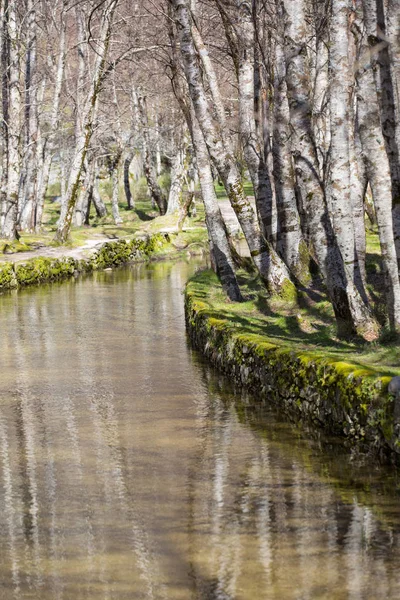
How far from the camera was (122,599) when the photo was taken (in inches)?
217

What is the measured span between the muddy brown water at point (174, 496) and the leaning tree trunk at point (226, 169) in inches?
113

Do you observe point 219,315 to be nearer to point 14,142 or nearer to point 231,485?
point 231,485

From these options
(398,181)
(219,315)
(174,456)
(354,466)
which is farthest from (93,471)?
(219,315)

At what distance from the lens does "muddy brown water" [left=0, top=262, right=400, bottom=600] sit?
5.80 meters

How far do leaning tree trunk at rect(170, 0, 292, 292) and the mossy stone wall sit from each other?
33.3 feet

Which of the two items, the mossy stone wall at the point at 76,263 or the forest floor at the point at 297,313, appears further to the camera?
the mossy stone wall at the point at 76,263

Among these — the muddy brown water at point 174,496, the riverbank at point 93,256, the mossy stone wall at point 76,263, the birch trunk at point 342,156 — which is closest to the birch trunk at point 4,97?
the riverbank at point 93,256

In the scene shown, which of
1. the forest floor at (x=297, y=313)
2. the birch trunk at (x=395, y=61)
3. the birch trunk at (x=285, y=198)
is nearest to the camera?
the birch trunk at (x=395, y=61)

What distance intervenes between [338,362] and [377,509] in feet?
6.71

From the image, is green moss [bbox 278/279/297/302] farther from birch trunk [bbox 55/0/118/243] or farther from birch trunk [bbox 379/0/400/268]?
birch trunk [bbox 55/0/118/243]

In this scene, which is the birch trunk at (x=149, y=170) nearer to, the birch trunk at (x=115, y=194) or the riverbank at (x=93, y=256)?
the birch trunk at (x=115, y=194)

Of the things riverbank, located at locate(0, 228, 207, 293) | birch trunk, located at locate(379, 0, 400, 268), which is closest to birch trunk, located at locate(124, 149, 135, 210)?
riverbank, located at locate(0, 228, 207, 293)

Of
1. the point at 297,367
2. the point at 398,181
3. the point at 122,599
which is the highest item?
the point at 398,181

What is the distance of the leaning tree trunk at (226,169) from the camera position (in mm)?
15547
